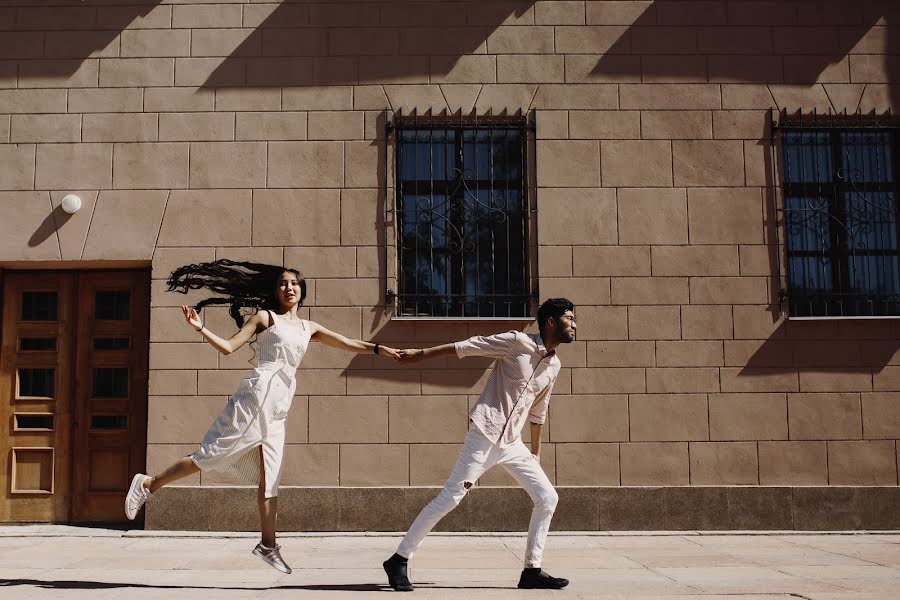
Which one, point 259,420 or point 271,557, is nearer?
point 271,557

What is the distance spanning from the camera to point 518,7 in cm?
831

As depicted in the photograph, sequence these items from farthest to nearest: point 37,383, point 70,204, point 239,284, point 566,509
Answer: point 37,383 → point 70,204 → point 566,509 → point 239,284

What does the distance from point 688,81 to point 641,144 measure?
2.40 ft

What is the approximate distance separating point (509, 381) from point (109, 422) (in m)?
4.52

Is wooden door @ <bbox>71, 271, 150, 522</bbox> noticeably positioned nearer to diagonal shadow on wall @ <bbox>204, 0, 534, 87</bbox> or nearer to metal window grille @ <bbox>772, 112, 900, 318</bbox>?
diagonal shadow on wall @ <bbox>204, 0, 534, 87</bbox>

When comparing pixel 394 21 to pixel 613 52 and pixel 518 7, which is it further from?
pixel 613 52

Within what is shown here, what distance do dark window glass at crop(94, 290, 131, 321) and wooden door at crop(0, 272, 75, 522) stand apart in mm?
241

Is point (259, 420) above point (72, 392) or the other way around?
the other way around

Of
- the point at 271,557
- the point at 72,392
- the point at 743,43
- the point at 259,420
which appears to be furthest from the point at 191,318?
the point at 743,43

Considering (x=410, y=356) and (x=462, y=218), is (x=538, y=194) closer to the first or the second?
(x=462, y=218)

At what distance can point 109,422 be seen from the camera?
8.23m

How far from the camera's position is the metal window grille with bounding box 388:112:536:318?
26.8 ft

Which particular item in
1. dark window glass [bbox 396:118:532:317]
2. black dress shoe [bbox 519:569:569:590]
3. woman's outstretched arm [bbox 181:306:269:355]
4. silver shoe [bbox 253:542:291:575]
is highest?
dark window glass [bbox 396:118:532:317]

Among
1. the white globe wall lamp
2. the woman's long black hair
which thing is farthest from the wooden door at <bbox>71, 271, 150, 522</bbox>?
the woman's long black hair
